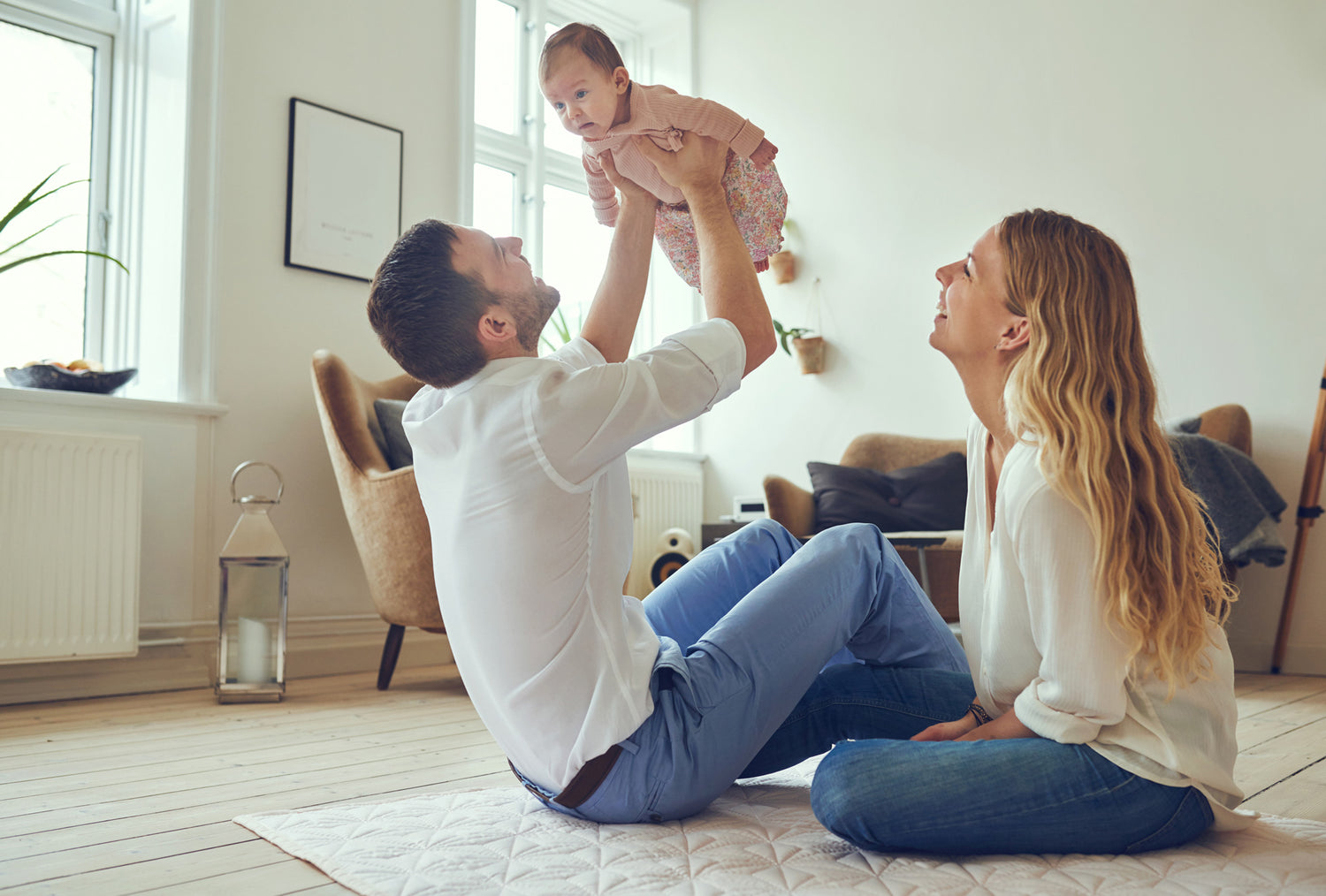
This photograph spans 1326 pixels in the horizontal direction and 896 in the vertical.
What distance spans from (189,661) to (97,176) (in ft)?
5.37

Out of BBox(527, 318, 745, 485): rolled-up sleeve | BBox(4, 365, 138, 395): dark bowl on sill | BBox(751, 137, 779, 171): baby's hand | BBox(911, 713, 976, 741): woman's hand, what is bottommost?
BBox(911, 713, 976, 741): woman's hand

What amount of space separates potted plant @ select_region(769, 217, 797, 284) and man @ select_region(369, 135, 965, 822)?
3.38 m

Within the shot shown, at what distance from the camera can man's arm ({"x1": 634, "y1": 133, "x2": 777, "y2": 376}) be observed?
1.31m

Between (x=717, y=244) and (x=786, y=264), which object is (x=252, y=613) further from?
(x=786, y=264)

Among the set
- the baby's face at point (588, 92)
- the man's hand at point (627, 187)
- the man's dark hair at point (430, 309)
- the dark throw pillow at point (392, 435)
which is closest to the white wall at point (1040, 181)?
the dark throw pillow at point (392, 435)

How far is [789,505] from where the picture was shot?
3639 millimetres

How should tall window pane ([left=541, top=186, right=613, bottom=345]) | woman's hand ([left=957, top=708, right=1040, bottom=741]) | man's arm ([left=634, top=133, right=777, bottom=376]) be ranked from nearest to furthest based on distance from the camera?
woman's hand ([left=957, top=708, right=1040, bottom=741]), man's arm ([left=634, top=133, right=777, bottom=376]), tall window pane ([left=541, top=186, right=613, bottom=345])

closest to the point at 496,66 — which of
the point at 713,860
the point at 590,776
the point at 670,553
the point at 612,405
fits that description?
the point at 670,553

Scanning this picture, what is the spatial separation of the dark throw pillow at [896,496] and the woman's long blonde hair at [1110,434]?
7.84 feet

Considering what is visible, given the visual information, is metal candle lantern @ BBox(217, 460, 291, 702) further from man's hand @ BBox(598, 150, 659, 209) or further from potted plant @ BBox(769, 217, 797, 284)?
potted plant @ BBox(769, 217, 797, 284)

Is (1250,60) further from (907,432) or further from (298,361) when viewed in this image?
(298,361)

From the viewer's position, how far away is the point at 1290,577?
3240 millimetres

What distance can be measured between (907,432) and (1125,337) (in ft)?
10.3

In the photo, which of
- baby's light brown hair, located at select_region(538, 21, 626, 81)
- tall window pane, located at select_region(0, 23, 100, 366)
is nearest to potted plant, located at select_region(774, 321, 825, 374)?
tall window pane, located at select_region(0, 23, 100, 366)
